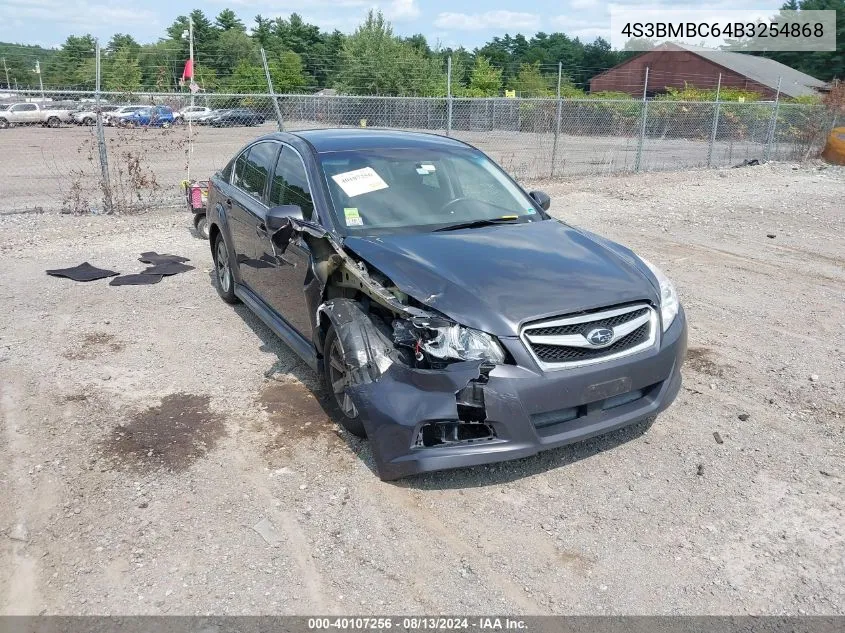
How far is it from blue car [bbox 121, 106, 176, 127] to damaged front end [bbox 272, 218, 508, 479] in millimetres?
9212

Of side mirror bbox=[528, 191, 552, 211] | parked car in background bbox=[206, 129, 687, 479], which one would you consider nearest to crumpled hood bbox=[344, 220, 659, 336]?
parked car in background bbox=[206, 129, 687, 479]

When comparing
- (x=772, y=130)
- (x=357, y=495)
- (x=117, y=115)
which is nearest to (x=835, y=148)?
(x=772, y=130)

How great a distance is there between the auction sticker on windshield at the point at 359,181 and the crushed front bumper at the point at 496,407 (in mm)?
1608

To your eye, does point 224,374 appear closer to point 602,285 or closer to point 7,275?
point 602,285

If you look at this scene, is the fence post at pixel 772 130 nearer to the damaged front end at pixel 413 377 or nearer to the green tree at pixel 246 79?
the green tree at pixel 246 79

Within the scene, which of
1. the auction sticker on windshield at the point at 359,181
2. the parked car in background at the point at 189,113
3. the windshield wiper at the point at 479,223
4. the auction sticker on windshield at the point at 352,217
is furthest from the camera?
the parked car in background at the point at 189,113

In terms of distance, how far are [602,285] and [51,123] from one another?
1649 centimetres

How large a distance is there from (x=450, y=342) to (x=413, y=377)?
0.24 meters

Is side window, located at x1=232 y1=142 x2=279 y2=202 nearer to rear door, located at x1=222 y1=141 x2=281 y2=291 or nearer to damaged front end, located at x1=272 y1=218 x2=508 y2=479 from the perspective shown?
rear door, located at x1=222 y1=141 x2=281 y2=291

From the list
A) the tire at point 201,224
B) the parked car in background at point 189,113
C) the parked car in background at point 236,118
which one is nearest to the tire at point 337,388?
the tire at point 201,224

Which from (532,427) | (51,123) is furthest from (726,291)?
(51,123)

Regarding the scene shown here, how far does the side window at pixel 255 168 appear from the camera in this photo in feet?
18.1

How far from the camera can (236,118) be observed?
15.1m

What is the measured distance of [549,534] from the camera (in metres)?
3.28
